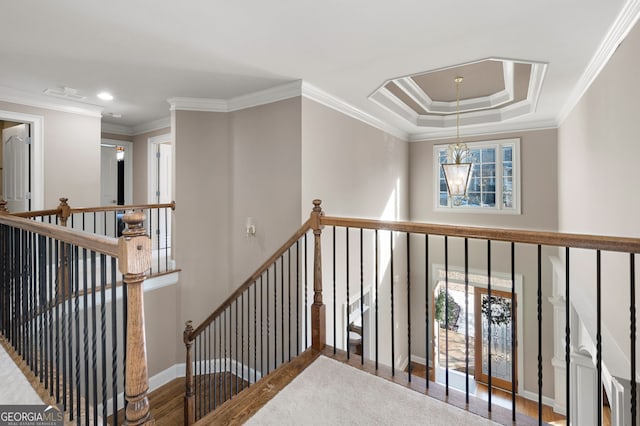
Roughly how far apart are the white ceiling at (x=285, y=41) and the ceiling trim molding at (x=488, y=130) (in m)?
1.65

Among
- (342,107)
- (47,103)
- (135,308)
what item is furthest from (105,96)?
(135,308)

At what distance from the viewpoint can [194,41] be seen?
264 cm

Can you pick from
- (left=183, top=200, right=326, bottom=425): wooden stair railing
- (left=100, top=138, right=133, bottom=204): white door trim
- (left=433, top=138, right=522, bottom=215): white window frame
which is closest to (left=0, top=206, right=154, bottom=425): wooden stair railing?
(left=183, top=200, right=326, bottom=425): wooden stair railing

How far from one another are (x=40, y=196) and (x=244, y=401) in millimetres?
4186

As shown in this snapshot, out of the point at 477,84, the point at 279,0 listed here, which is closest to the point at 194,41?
the point at 279,0

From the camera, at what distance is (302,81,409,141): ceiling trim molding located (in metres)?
3.67

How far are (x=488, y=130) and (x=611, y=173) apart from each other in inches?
140

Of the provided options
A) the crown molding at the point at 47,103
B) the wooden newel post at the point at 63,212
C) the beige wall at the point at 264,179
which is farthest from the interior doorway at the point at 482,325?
the crown molding at the point at 47,103

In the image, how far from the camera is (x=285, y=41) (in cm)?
263

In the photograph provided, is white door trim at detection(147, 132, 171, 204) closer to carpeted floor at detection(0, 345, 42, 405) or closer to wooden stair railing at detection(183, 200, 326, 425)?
wooden stair railing at detection(183, 200, 326, 425)

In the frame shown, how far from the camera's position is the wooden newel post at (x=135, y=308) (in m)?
1.10

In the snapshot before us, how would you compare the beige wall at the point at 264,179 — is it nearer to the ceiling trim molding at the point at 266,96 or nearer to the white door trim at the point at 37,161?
the ceiling trim molding at the point at 266,96

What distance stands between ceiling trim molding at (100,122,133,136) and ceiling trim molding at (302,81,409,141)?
13.5ft

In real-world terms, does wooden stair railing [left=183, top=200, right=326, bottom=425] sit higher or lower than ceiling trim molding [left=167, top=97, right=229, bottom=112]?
lower
